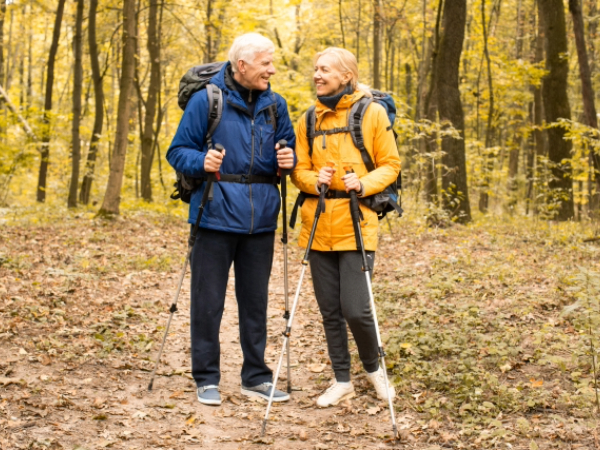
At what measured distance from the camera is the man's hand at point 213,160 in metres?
4.33

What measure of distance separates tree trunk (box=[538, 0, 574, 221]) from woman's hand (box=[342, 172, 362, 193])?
10780 millimetres

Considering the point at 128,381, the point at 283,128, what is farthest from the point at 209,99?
the point at 128,381

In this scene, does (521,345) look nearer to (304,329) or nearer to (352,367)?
(352,367)

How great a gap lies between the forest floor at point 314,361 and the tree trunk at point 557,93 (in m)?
4.84

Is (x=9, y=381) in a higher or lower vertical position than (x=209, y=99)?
lower

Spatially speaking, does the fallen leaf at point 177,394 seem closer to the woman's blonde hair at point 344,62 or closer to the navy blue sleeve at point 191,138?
the navy blue sleeve at point 191,138

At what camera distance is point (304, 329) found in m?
7.25

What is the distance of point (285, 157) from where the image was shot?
4.56 m

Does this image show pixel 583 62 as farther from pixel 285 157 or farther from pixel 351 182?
pixel 285 157

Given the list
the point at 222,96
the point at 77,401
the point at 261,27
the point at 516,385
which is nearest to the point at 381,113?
the point at 222,96

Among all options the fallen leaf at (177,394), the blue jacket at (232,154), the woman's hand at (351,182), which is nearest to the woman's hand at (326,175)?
the woman's hand at (351,182)

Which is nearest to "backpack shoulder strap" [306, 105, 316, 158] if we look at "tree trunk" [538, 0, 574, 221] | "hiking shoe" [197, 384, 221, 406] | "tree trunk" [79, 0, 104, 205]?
"hiking shoe" [197, 384, 221, 406]

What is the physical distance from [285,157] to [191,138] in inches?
29.1

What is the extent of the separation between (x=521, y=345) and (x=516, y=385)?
82 cm
